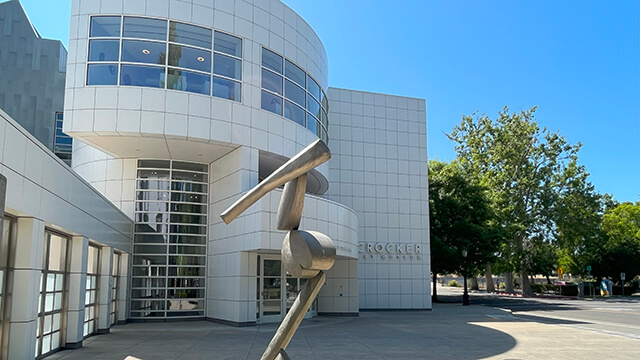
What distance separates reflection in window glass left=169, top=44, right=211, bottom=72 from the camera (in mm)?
19250

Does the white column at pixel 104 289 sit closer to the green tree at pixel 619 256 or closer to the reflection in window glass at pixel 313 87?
the reflection in window glass at pixel 313 87

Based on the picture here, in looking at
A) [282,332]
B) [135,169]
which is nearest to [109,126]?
[135,169]

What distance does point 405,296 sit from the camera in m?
29.5

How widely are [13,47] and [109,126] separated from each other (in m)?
21.7

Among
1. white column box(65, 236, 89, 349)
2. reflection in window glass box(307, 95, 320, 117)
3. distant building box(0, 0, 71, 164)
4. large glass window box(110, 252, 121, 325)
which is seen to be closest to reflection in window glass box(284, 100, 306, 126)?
reflection in window glass box(307, 95, 320, 117)

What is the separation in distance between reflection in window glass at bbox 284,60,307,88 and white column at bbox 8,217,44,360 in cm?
1372

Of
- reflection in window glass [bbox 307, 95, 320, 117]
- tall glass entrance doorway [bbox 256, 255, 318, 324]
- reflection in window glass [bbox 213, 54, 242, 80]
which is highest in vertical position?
reflection in window glass [bbox 213, 54, 242, 80]

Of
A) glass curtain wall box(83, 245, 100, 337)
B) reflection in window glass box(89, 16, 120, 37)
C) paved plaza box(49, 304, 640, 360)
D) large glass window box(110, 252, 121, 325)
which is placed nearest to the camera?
paved plaza box(49, 304, 640, 360)

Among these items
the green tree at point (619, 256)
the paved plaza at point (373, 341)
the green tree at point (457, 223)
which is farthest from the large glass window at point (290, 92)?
the green tree at point (619, 256)

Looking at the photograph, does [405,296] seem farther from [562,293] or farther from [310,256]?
[562,293]

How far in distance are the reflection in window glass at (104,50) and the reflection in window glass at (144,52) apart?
0.92ft

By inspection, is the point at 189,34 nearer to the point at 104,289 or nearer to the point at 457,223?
the point at 104,289

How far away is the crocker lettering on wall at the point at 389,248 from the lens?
2922cm

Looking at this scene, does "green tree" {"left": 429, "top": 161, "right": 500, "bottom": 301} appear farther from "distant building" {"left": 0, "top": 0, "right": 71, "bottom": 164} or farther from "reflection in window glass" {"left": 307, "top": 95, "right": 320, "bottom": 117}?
"distant building" {"left": 0, "top": 0, "right": 71, "bottom": 164}
